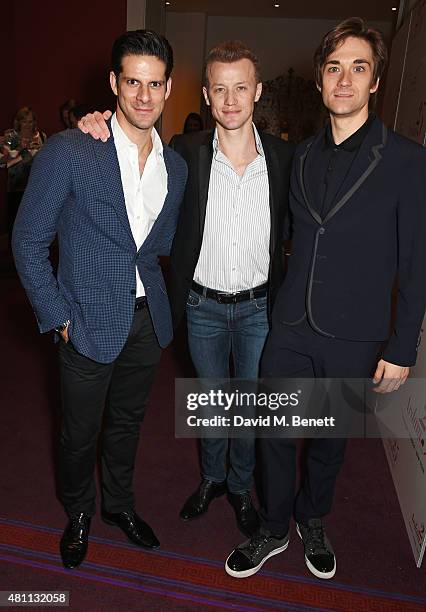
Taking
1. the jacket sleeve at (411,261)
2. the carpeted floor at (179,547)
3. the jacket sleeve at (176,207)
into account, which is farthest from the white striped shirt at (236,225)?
the carpeted floor at (179,547)

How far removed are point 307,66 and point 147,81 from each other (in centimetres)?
853

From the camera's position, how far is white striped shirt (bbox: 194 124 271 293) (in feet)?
6.26

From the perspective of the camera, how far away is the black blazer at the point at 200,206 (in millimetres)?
1915

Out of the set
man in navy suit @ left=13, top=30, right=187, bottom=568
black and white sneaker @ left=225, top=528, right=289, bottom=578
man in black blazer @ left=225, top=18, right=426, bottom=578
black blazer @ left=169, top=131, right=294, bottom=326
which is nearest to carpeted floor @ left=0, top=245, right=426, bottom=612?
black and white sneaker @ left=225, top=528, right=289, bottom=578

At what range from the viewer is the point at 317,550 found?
204cm

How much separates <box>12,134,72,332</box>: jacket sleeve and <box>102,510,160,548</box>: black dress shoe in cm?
89

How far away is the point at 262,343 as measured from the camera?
80.0 inches

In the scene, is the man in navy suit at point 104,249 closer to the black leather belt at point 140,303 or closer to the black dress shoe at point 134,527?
the black leather belt at point 140,303

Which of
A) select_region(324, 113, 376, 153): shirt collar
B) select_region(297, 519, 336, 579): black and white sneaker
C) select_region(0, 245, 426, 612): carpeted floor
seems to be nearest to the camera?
select_region(324, 113, 376, 153): shirt collar

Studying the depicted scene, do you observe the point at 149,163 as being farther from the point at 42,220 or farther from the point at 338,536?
the point at 338,536

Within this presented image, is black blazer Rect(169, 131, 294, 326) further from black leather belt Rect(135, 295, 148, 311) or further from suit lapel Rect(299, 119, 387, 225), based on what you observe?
suit lapel Rect(299, 119, 387, 225)

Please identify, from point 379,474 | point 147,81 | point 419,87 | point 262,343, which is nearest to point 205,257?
point 262,343

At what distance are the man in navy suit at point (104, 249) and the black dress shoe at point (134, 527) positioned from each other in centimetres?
16

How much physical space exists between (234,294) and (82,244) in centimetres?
60
